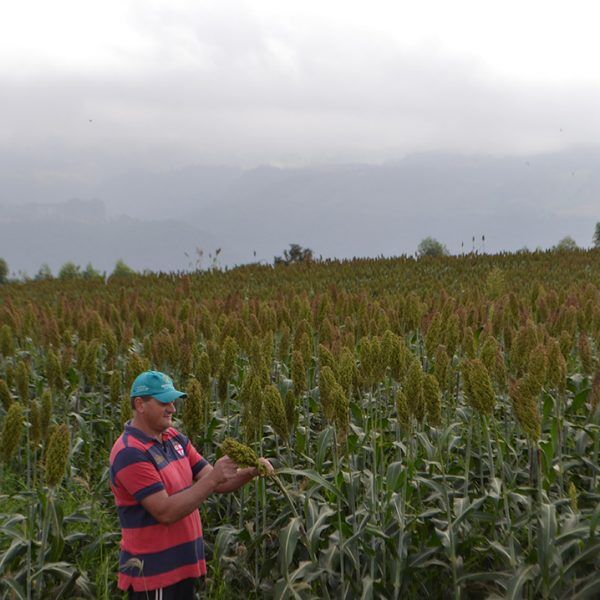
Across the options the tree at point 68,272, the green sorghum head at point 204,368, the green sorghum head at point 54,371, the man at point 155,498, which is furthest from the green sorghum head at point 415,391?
the tree at point 68,272

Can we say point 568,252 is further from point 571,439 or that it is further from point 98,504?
point 98,504

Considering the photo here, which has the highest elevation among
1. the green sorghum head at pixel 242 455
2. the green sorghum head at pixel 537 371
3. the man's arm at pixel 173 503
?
the green sorghum head at pixel 537 371

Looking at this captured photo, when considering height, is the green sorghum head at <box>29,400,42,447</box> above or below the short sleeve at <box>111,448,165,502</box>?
above

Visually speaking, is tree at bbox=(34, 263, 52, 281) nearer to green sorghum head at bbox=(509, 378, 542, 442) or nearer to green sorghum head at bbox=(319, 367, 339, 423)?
green sorghum head at bbox=(319, 367, 339, 423)

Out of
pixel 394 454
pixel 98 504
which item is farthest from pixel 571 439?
pixel 98 504

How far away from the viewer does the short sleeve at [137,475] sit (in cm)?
391

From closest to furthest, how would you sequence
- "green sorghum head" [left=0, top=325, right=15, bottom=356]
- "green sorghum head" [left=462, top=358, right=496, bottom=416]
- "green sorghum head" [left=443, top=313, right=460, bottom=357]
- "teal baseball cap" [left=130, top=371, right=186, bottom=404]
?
"green sorghum head" [left=462, top=358, right=496, bottom=416], "teal baseball cap" [left=130, top=371, right=186, bottom=404], "green sorghum head" [left=443, top=313, right=460, bottom=357], "green sorghum head" [left=0, top=325, right=15, bottom=356]

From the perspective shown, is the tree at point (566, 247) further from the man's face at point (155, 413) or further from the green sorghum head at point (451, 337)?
the man's face at point (155, 413)

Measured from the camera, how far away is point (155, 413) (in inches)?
160

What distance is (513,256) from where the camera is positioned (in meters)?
23.8

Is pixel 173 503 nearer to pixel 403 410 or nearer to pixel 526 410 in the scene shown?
pixel 403 410

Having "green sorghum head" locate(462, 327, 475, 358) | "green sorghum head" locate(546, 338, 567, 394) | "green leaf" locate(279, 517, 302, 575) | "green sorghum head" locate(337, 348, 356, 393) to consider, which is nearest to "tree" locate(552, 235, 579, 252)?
"green sorghum head" locate(462, 327, 475, 358)

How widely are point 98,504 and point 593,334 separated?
16.7ft

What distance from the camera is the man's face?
405cm
